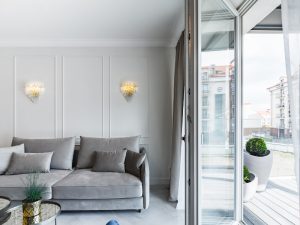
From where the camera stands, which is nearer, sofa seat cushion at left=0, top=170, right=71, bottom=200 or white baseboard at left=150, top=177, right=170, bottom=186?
sofa seat cushion at left=0, top=170, right=71, bottom=200

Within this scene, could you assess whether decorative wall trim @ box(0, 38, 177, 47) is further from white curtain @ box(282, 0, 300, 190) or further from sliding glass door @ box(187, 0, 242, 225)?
white curtain @ box(282, 0, 300, 190)

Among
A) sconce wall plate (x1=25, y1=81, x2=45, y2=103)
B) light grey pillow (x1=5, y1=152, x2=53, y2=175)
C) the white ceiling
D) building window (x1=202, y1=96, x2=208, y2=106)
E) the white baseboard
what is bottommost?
the white baseboard

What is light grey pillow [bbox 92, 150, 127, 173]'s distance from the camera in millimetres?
3172

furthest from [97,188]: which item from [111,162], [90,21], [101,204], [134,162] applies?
[90,21]

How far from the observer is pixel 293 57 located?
72cm

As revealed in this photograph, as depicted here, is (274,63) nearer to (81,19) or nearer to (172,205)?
(172,205)

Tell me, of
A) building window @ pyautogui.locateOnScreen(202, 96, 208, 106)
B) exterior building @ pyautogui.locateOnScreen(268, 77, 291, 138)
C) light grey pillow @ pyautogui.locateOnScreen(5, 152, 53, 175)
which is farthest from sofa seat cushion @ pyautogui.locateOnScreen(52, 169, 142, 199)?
exterior building @ pyautogui.locateOnScreen(268, 77, 291, 138)

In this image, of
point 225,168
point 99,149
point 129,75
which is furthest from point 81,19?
point 225,168

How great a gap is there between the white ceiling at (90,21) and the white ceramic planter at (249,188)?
241 centimetres

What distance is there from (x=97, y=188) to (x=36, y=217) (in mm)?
907

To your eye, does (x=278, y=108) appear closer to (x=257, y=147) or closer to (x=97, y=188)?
(x=257, y=147)

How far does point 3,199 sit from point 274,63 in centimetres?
355

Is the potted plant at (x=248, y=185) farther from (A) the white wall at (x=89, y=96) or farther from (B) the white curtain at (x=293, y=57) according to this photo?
(B) the white curtain at (x=293, y=57)

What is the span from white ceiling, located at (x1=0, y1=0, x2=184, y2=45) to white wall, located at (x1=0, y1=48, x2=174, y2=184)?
22cm
